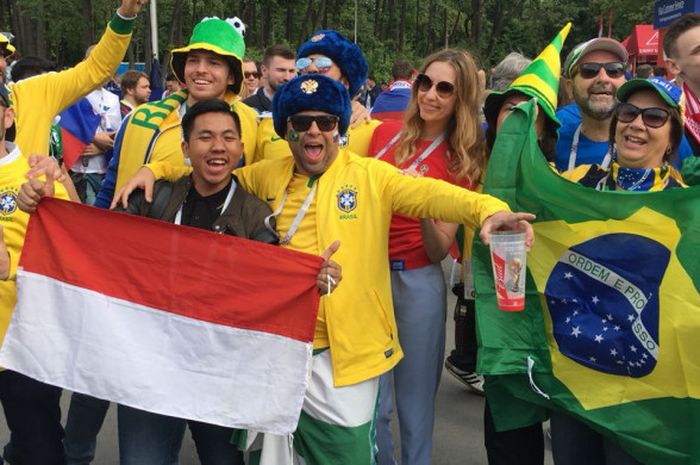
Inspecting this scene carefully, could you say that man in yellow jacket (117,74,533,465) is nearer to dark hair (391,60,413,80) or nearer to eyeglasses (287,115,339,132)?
eyeglasses (287,115,339,132)

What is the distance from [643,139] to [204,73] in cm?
210

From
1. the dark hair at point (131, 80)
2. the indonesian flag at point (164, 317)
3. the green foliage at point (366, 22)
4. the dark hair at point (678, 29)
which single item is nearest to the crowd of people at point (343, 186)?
the indonesian flag at point (164, 317)

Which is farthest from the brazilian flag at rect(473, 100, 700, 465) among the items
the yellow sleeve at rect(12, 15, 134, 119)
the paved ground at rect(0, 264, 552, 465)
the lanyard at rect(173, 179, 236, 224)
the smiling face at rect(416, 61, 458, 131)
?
the yellow sleeve at rect(12, 15, 134, 119)

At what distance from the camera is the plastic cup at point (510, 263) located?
267cm

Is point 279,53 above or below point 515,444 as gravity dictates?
above

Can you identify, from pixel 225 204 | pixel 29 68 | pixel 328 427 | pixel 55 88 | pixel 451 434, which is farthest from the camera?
pixel 29 68

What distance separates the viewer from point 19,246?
10.8 feet

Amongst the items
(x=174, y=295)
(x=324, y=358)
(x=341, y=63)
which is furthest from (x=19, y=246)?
(x=341, y=63)

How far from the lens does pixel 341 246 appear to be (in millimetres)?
3068

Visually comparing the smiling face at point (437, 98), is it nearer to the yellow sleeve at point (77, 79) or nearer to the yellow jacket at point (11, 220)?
the yellow sleeve at point (77, 79)

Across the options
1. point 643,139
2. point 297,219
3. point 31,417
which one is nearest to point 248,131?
point 297,219

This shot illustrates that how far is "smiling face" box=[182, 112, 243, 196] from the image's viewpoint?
315cm

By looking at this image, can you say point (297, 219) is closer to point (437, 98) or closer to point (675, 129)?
point (437, 98)

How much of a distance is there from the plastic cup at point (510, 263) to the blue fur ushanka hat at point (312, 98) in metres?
0.91
